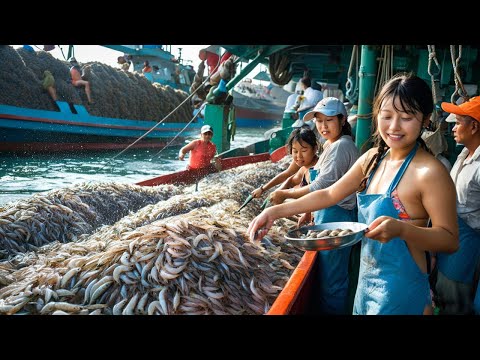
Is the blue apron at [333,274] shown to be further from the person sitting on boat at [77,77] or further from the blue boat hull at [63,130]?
the person sitting on boat at [77,77]

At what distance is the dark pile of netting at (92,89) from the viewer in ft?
46.6

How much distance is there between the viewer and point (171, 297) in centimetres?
276

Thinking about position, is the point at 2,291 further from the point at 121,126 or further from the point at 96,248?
the point at 121,126

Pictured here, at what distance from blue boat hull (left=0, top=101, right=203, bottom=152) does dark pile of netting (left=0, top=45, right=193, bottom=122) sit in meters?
0.40

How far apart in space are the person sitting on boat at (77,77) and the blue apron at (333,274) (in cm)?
1493

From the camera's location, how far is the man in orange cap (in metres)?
2.73

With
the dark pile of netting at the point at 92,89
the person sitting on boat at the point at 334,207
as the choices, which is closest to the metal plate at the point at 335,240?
the person sitting on boat at the point at 334,207

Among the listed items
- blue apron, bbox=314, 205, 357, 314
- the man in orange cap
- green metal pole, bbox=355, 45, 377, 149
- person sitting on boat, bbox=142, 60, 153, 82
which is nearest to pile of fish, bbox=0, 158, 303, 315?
blue apron, bbox=314, 205, 357, 314

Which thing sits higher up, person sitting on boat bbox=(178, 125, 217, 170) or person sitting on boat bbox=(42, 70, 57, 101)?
person sitting on boat bbox=(42, 70, 57, 101)

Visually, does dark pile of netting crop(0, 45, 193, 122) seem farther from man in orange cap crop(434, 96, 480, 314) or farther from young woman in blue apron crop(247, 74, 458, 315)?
young woman in blue apron crop(247, 74, 458, 315)

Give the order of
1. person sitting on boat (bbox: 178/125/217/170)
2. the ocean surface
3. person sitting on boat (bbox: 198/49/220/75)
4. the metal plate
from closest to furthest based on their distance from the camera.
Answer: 1. the metal plate
2. person sitting on boat (bbox: 178/125/217/170)
3. the ocean surface
4. person sitting on boat (bbox: 198/49/220/75)

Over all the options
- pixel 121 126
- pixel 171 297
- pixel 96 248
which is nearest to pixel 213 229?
pixel 171 297

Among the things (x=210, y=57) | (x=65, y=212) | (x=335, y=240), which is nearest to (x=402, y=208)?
(x=335, y=240)
